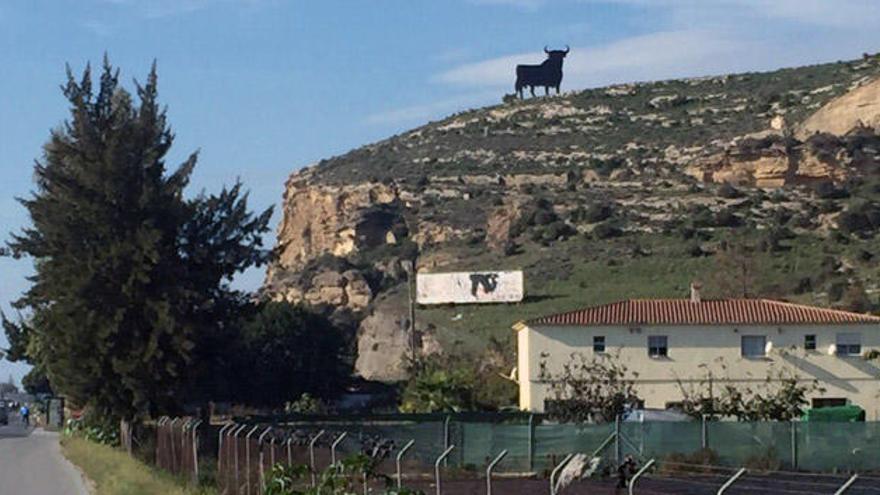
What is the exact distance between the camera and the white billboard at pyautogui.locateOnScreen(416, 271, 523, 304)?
273 ft

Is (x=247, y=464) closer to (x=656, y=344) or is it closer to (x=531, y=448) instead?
(x=531, y=448)

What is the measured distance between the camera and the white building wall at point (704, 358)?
60.4 metres

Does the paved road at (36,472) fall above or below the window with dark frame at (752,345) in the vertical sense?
below

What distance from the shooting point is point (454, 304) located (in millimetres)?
85562

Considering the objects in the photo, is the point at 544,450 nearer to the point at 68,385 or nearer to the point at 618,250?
the point at 68,385

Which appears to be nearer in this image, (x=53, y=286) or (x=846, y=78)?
(x=53, y=286)

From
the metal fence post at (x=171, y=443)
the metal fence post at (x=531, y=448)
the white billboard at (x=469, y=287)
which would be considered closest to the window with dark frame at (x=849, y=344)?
the white billboard at (x=469, y=287)

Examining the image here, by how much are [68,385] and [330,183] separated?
7450 centimetres

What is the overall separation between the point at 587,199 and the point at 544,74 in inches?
1355

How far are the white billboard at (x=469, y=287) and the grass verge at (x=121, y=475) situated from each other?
35.3 metres

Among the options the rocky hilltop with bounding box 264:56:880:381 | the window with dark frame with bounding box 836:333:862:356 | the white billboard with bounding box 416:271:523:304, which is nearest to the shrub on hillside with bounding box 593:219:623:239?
the rocky hilltop with bounding box 264:56:880:381

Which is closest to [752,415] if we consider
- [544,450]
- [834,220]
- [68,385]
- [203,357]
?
[544,450]

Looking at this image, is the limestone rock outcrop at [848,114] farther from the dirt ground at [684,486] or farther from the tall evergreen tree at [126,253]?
the dirt ground at [684,486]

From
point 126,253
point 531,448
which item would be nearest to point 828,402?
point 531,448
